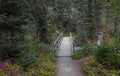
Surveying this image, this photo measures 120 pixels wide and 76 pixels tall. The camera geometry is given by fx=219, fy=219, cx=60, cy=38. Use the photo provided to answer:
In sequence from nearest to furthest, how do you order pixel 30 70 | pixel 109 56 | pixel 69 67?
pixel 30 70 < pixel 109 56 < pixel 69 67

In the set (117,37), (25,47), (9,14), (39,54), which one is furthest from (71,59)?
(9,14)

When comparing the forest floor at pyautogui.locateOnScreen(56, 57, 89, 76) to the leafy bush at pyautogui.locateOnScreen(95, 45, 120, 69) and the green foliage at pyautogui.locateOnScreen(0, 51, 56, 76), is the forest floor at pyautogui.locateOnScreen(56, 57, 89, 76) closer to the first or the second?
the green foliage at pyautogui.locateOnScreen(0, 51, 56, 76)

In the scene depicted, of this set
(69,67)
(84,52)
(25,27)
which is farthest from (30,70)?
(84,52)

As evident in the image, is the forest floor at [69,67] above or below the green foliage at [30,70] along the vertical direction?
below

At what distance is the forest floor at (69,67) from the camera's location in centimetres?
1159

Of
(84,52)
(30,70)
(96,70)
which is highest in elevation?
(30,70)

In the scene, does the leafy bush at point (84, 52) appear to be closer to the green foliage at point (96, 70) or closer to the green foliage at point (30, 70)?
the green foliage at point (96, 70)

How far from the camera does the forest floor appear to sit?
1159 cm

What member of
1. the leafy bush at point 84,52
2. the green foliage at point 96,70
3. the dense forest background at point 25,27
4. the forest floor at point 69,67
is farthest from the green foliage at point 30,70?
the leafy bush at point 84,52

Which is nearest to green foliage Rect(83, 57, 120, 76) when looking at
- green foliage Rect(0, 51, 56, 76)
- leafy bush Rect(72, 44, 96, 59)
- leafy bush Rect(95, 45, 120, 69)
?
leafy bush Rect(95, 45, 120, 69)

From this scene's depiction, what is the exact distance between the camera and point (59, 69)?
1248 centimetres

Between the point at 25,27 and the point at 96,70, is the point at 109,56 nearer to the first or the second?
the point at 96,70

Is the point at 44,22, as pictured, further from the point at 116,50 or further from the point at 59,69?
the point at 116,50

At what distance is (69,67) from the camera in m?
12.8
